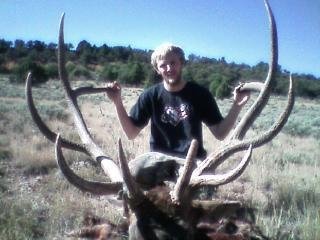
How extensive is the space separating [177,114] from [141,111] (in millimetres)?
436

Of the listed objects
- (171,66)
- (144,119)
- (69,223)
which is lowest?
(69,223)

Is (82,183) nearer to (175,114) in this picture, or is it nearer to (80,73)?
(175,114)

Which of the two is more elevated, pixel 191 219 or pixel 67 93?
pixel 67 93

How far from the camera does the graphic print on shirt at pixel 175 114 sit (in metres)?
5.57

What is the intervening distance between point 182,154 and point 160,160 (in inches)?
36.2

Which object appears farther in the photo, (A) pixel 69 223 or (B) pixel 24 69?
(B) pixel 24 69

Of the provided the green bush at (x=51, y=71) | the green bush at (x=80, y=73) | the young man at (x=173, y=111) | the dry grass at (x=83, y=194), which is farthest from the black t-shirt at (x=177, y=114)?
the green bush at (x=80, y=73)

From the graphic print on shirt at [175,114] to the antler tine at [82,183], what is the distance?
175cm

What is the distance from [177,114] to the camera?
5.60m

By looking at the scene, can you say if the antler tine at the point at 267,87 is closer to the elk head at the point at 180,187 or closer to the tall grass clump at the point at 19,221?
the elk head at the point at 180,187

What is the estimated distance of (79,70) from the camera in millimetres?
60781

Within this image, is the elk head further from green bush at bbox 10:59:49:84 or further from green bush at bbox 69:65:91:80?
green bush at bbox 69:65:91:80

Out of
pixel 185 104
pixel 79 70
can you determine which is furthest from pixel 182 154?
pixel 79 70

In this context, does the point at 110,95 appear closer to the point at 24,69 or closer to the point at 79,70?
the point at 24,69
